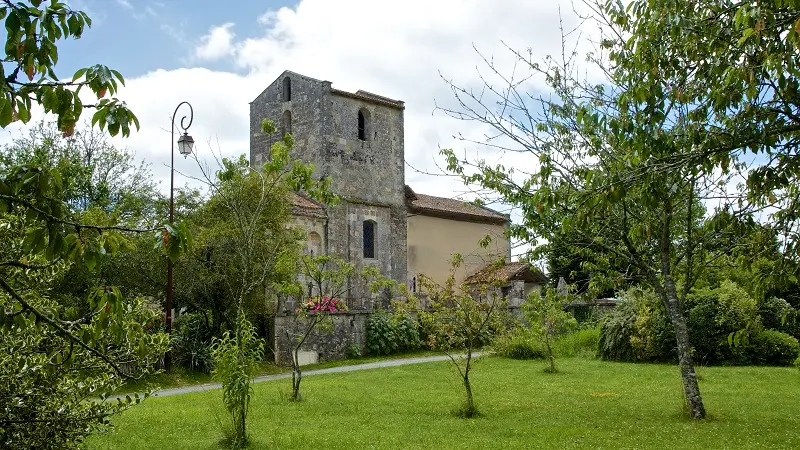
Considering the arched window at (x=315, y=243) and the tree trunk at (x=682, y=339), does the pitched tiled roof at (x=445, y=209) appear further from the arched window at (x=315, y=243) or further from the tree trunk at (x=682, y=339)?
the tree trunk at (x=682, y=339)

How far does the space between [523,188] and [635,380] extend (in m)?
8.07

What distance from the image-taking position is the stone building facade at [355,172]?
100 ft

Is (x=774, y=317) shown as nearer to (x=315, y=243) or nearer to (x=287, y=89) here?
(x=315, y=243)

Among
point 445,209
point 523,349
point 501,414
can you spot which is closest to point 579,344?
point 523,349

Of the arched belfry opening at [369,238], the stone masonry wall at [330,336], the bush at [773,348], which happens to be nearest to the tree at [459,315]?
the stone masonry wall at [330,336]

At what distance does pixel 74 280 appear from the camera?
64.8ft

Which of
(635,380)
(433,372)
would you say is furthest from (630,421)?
(433,372)

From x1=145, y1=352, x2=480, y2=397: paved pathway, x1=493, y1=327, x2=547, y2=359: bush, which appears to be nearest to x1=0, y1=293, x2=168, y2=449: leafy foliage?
x1=145, y1=352, x2=480, y2=397: paved pathway

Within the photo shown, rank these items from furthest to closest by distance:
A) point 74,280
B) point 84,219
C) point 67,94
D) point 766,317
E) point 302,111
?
point 302,111 < point 766,317 < point 74,280 < point 84,219 < point 67,94

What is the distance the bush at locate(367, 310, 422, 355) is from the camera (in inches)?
1029

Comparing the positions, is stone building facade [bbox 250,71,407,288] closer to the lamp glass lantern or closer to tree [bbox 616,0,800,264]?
the lamp glass lantern

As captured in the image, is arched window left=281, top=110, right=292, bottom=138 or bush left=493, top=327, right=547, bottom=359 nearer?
bush left=493, top=327, right=547, bottom=359

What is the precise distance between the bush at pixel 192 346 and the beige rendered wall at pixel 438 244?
1328 cm

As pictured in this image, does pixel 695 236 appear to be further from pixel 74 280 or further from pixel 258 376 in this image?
pixel 74 280
